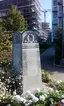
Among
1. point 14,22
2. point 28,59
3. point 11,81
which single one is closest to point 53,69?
point 11,81

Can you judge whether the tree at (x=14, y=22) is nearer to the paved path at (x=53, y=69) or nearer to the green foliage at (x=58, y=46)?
Result: the paved path at (x=53, y=69)

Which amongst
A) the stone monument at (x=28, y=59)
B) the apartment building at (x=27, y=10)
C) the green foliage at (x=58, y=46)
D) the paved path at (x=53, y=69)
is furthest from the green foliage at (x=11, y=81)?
the apartment building at (x=27, y=10)

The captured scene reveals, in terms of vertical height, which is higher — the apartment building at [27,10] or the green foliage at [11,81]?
the apartment building at [27,10]

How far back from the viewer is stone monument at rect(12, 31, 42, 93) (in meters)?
7.13

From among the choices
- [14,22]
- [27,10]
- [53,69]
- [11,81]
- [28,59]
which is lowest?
[53,69]

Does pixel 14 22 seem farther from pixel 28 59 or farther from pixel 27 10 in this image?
pixel 27 10

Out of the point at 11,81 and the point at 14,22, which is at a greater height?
the point at 14,22

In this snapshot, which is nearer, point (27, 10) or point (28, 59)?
point (28, 59)

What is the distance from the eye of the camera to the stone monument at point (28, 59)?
713 centimetres

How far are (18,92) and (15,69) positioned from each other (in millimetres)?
815

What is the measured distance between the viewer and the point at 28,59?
23.6 ft

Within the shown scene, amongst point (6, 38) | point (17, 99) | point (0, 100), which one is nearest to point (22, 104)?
point (17, 99)

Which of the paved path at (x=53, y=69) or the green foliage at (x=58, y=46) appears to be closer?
the paved path at (x=53, y=69)

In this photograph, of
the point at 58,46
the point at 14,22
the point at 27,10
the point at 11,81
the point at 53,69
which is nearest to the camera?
the point at 11,81
